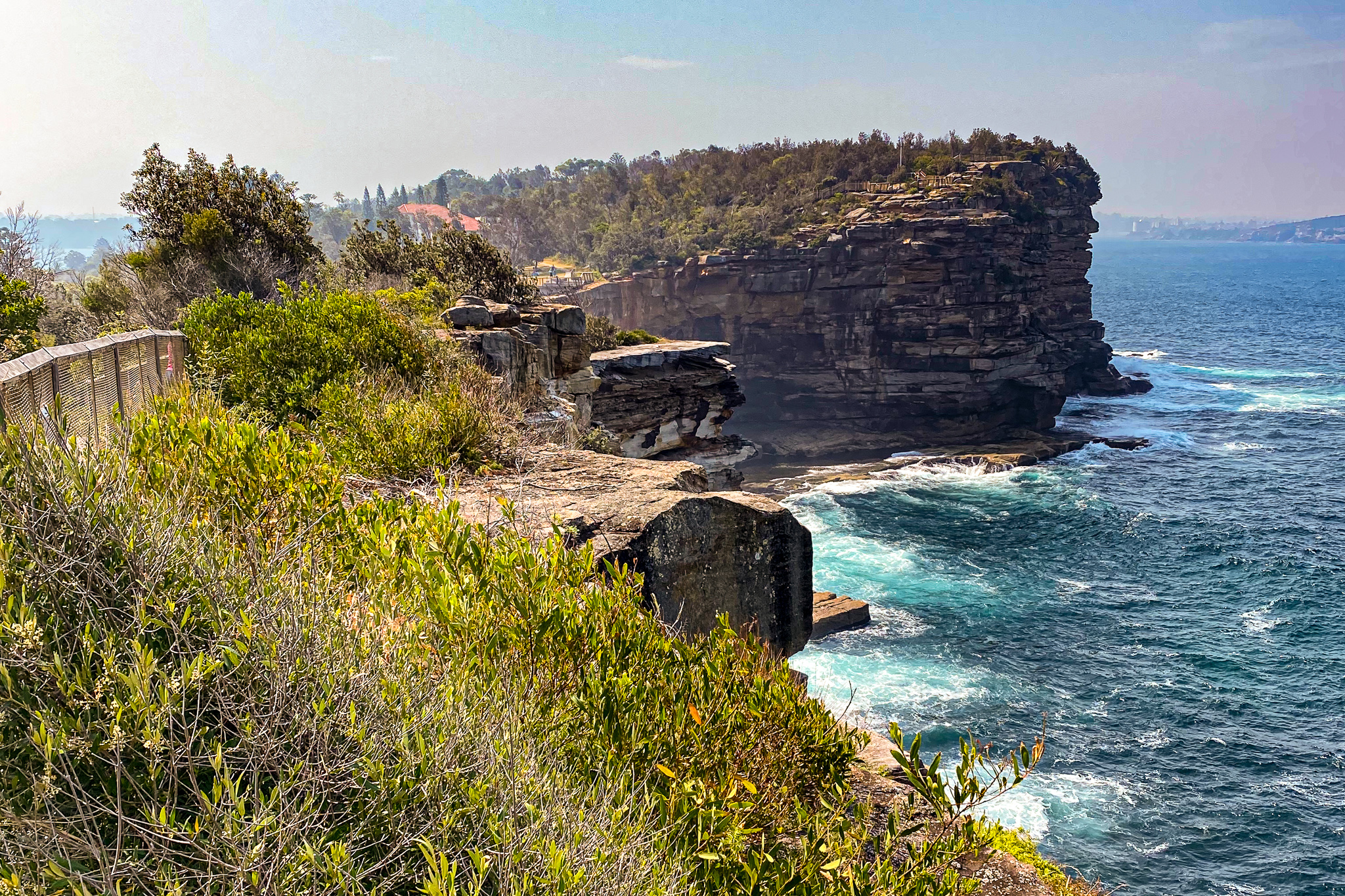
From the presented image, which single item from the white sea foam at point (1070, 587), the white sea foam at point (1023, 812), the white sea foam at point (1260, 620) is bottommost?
the white sea foam at point (1023, 812)

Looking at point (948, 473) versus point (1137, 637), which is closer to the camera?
point (1137, 637)

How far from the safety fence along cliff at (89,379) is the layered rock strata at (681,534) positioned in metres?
3.03

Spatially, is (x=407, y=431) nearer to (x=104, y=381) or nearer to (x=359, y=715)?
(x=104, y=381)

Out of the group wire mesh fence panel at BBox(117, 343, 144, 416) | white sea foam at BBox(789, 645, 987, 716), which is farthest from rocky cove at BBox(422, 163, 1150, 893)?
wire mesh fence panel at BBox(117, 343, 144, 416)

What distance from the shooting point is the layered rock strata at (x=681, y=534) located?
7508mm

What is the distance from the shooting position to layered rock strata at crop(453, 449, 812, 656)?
24.6 ft

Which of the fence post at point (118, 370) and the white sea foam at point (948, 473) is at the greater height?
the fence post at point (118, 370)

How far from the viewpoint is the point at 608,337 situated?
35.9 metres

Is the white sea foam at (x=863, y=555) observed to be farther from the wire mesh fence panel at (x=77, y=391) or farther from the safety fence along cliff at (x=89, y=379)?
the wire mesh fence panel at (x=77, y=391)

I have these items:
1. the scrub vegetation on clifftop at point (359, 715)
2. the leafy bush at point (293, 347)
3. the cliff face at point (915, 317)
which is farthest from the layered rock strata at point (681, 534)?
the cliff face at point (915, 317)

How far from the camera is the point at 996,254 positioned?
5497cm

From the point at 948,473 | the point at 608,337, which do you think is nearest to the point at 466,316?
the point at 608,337

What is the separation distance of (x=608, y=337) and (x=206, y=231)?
693 inches

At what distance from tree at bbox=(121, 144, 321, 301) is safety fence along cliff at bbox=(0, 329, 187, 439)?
41.0ft
